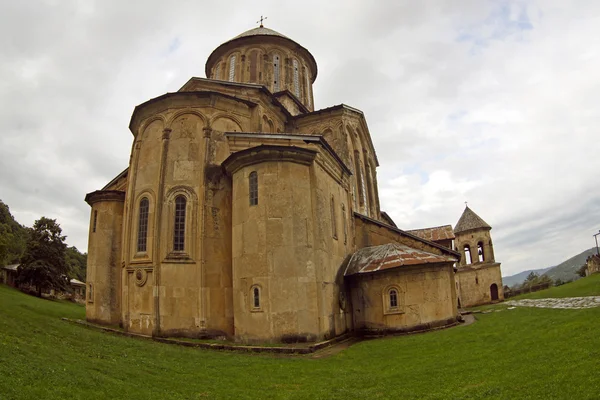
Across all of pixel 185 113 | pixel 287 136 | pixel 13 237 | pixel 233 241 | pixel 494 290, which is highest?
pixel 185 113

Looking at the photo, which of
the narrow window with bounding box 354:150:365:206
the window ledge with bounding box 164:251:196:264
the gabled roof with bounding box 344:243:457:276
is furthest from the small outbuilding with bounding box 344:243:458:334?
the narrow window with bounding box 354:150:365:206

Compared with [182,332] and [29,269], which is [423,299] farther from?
[29,269]

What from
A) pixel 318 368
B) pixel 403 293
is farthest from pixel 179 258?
pixel 403 293

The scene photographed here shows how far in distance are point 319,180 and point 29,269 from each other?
1291 inches

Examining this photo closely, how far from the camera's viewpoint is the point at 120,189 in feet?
67.5

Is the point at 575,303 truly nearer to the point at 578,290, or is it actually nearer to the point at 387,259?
the point at 387,259

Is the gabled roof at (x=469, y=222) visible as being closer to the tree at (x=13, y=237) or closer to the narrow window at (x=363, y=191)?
the narrow window at (x=363, y=191)

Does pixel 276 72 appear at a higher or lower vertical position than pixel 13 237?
higher

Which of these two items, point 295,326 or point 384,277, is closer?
point 295,326

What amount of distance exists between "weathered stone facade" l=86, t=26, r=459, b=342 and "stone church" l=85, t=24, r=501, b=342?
0.15ft

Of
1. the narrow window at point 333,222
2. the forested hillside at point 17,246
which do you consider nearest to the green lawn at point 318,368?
the narrow window at point 333,222

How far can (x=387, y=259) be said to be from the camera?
54.6 feet

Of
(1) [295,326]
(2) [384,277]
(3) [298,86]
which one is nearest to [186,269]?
(1) [295,326]

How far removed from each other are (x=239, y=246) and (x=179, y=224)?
9.86 feet
